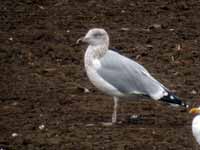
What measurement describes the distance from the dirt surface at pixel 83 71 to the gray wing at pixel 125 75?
1.10 feet

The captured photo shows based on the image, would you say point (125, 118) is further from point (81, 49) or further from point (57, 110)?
point (81, 49)

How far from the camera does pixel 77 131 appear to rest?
8727mm

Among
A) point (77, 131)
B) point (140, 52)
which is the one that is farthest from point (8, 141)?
point (140, 52)

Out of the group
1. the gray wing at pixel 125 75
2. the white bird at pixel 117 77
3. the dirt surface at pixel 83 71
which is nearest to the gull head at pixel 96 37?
the white bird at pixel 117 77

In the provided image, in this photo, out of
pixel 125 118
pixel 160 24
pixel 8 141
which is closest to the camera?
pixel 8 141

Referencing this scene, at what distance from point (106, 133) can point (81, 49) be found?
3646 millimetres

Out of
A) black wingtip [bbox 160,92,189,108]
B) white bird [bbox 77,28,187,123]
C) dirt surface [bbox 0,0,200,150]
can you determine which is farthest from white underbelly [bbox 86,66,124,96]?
black wingtip [bbox 160,92,189,108]

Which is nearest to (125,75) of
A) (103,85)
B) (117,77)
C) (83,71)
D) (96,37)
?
(117,77)

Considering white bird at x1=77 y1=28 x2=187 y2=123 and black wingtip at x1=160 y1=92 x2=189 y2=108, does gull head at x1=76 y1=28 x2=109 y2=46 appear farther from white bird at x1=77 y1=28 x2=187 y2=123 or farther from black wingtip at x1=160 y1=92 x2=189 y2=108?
black wingtip at x1=160 y1=92 x2=189 y2=108

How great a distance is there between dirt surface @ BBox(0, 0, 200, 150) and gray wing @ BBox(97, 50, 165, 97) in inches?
13.2

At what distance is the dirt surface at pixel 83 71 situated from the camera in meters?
8.56

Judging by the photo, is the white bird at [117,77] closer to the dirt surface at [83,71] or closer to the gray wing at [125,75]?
the gray wing at [125,75]

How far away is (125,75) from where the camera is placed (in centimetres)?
928

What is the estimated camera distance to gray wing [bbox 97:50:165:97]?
9164 mm
